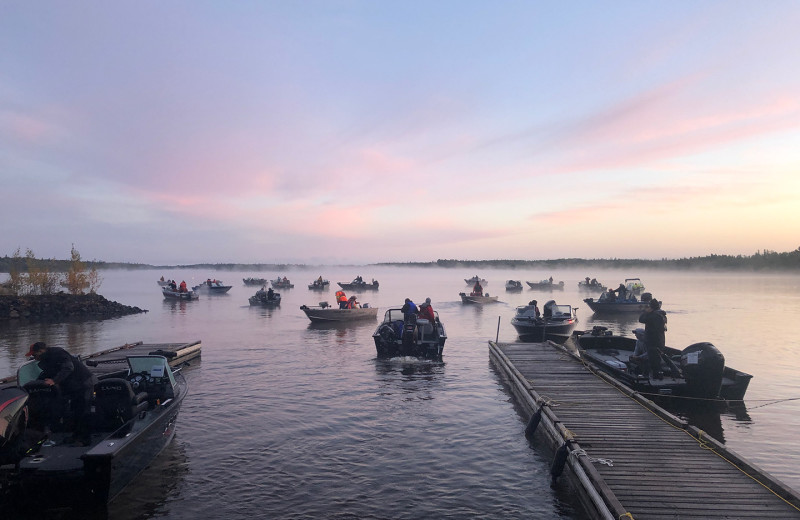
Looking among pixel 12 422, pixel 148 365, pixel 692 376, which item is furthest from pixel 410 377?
pixel 12 422

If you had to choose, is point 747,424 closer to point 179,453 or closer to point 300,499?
point 300,499

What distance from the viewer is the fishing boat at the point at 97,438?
7.95 meters

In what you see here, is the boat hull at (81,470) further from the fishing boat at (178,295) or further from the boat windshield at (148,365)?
the fishing boat at (178,295)

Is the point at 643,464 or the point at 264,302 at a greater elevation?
the point at 264,302

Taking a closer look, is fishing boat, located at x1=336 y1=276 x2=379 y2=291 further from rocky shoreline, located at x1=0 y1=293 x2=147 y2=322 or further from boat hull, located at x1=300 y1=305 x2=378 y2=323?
boat hull, located at x1=300 y1=305 x2=378 y2=323

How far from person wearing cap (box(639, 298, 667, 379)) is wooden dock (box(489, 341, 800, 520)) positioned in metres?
1.68

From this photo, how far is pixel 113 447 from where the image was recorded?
27.5ft

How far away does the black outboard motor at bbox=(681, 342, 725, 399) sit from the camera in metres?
14.0

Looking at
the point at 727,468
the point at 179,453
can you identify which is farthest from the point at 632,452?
the point at 179,453

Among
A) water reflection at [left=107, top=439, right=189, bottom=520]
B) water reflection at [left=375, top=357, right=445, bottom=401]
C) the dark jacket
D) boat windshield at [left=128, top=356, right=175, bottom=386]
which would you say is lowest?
water reflection at [left=375, top=357, right=445, bottom=401]

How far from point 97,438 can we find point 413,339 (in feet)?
45.3

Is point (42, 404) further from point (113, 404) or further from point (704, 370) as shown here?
point (704, 370)

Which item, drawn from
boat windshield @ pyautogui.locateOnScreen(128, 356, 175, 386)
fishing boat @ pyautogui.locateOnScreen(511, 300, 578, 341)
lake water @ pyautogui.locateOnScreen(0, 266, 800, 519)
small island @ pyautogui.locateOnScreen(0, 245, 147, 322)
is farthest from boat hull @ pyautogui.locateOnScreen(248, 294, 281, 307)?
boat windshield @ pyautogui.locateOnScreen(128, 356, 175, 386)

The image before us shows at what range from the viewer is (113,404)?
31.8 ft
